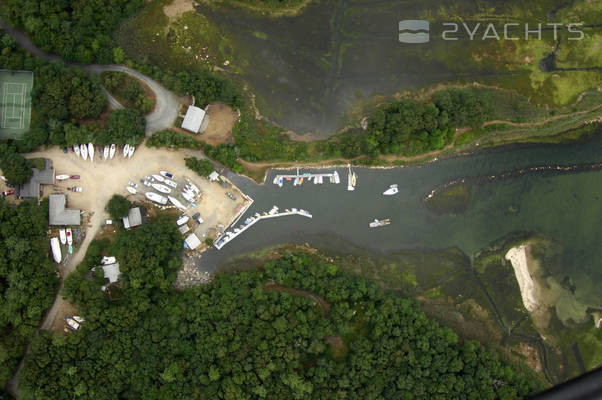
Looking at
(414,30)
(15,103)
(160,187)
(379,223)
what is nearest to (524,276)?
(379,223)

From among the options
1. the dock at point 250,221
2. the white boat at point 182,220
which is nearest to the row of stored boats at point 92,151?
the white boat at point 182,220

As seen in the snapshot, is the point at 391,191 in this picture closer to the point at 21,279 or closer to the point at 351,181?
the point at 351,181

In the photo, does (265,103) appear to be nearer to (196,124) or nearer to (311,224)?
(196,124)

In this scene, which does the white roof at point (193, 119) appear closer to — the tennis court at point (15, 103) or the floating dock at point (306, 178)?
the floating dock at point (306, 178)

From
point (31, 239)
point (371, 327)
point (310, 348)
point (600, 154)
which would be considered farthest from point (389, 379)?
point (31, 239)

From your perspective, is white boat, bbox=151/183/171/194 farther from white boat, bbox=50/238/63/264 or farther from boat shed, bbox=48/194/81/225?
white boat, bbox=50/238/63/264

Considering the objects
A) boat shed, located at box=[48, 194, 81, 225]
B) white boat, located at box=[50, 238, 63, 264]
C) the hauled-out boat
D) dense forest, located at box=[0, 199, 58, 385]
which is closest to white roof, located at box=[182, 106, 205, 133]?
boat shed, located at box=[48, 194, 81, 225]
